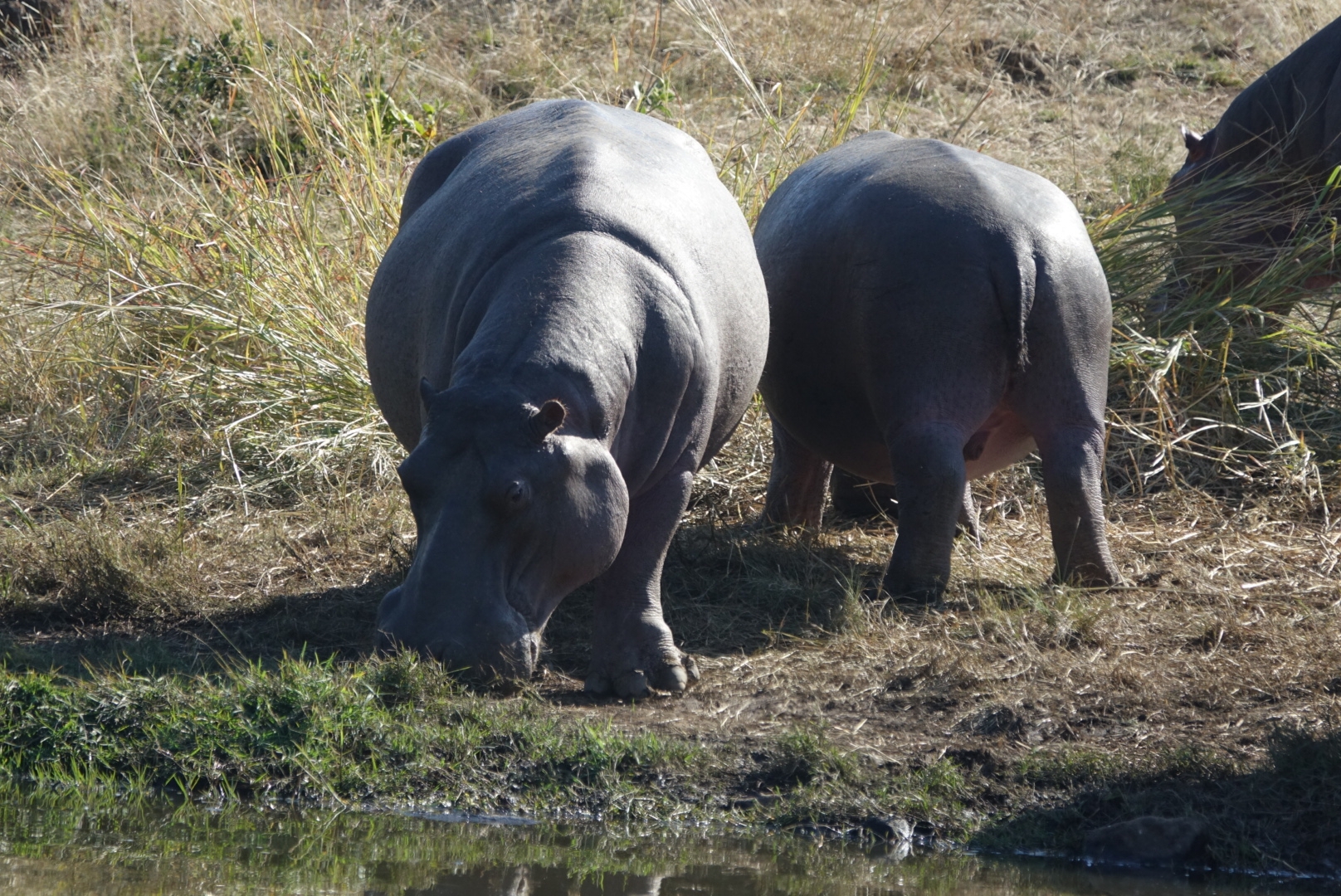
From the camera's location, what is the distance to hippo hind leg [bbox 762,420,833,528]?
6277 millimetres

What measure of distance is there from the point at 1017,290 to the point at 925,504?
0.74m

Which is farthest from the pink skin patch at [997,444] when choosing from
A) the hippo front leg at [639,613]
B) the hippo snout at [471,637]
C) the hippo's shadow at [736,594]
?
the hippo snout at [471,637]

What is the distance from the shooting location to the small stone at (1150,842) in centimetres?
352

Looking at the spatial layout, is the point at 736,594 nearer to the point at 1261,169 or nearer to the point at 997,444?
the point at 997,444

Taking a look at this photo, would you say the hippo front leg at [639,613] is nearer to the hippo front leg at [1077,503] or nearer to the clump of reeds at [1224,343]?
the hippo front leg at [1077,503]

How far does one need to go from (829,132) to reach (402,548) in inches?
138

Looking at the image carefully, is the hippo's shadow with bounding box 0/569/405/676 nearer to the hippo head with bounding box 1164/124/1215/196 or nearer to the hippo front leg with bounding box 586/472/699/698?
the hippo front leg with bounding box 586/472/699/698

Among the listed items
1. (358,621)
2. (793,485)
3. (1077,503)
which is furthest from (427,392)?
(793,485)

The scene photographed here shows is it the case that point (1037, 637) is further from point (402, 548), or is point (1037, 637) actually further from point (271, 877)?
point (271, 877)

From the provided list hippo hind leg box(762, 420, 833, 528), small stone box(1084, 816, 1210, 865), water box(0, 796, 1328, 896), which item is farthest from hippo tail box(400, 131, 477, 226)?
small stone box(1084, 816, 1210, 865)

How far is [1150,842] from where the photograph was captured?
11.6 ft

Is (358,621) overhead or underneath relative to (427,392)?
underneath

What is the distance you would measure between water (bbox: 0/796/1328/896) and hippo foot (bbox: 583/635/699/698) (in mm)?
854

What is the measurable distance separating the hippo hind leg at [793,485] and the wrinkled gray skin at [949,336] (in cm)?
58
